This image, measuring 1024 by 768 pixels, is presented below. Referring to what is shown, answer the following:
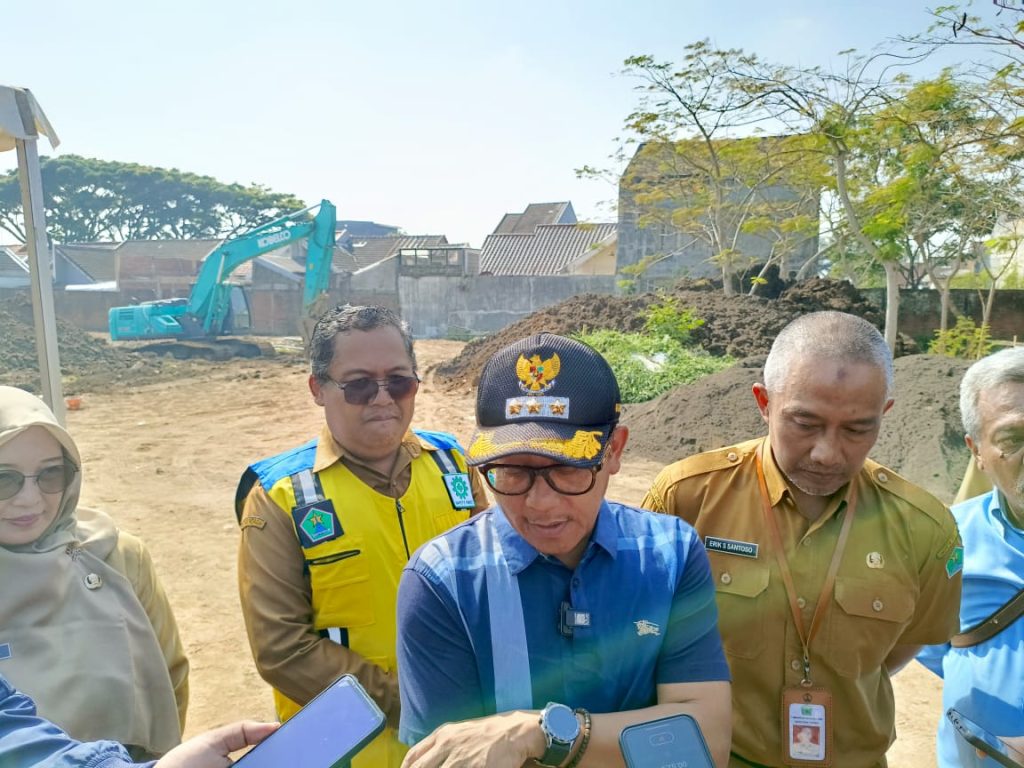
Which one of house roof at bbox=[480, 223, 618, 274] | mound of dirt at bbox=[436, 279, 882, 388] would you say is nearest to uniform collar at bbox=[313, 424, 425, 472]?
mound of dirt at bbox=[436, 279, 882, 388]

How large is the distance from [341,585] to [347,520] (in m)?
0.18

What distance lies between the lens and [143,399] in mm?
Result: 14195

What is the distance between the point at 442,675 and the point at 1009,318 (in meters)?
19.7

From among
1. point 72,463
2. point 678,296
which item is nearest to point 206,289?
point 678,296

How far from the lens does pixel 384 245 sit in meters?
44.1

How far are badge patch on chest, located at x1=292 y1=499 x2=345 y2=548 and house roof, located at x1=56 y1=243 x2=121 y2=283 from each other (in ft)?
136

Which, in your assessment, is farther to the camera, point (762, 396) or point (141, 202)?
point (141, 202)

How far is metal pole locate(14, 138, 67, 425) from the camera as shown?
4.15 m

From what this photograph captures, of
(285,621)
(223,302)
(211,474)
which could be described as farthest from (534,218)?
(285,621)

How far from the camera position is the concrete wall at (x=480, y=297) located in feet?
82.4

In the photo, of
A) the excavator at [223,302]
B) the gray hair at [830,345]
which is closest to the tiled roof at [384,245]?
the excavator at [223,302]

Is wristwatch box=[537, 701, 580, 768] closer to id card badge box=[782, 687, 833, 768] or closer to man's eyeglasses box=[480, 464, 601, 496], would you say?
man's eyeglasses box=[480, 464, 601, 496]

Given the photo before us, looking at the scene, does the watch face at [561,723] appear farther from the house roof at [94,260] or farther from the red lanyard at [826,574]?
the house roof at [94,260]

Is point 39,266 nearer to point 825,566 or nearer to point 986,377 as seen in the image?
point 825,566
